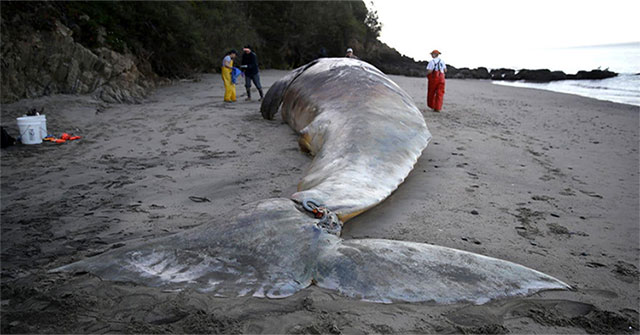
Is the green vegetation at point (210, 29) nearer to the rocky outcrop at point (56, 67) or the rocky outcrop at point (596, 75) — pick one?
the rocky outcrop at point (56, 67)

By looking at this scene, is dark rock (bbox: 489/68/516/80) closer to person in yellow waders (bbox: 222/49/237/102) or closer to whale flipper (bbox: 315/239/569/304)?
person in yellow waders (bbox: 222/49/237/102)

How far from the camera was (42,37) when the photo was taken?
9.68m

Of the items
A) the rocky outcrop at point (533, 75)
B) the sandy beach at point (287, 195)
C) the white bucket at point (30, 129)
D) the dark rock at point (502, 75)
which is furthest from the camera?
the dark rock at point (502, 75)

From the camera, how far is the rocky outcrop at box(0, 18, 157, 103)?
9086 millimetres

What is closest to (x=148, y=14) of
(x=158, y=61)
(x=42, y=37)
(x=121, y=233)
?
(x=158, y=61)

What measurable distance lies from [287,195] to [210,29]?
17.5 metres

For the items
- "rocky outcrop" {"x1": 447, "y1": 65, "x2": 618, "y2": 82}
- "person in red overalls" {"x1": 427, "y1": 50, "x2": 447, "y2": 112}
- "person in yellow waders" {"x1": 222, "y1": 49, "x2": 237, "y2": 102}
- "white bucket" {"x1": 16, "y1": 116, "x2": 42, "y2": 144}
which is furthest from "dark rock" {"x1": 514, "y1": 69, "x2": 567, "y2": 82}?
"white bucket" {"x1": 16, "y1": 116, "x2": 42, "y2": 144}

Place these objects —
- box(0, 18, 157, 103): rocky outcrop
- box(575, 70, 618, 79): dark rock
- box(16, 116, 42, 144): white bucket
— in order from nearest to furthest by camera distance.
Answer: box(16, 116, 42, 144): white bucket, box(0, 18, 157, 103): rocky outcrop, box(575, 70, 618, 79): dark rock

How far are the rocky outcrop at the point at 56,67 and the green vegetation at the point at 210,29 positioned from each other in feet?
1.23

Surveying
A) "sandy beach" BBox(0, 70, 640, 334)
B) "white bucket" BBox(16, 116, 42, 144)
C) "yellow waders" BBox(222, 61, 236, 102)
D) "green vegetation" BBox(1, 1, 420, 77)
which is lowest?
"sandy beach" BBox(0, 70, 640, 334)

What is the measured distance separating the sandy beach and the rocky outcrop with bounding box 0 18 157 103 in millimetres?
798

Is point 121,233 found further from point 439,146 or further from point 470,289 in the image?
point 439,146

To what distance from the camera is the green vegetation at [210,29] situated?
11367 mm

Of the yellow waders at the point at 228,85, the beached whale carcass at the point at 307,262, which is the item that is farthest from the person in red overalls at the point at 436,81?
the beached whale carcass at the point at 307,262
